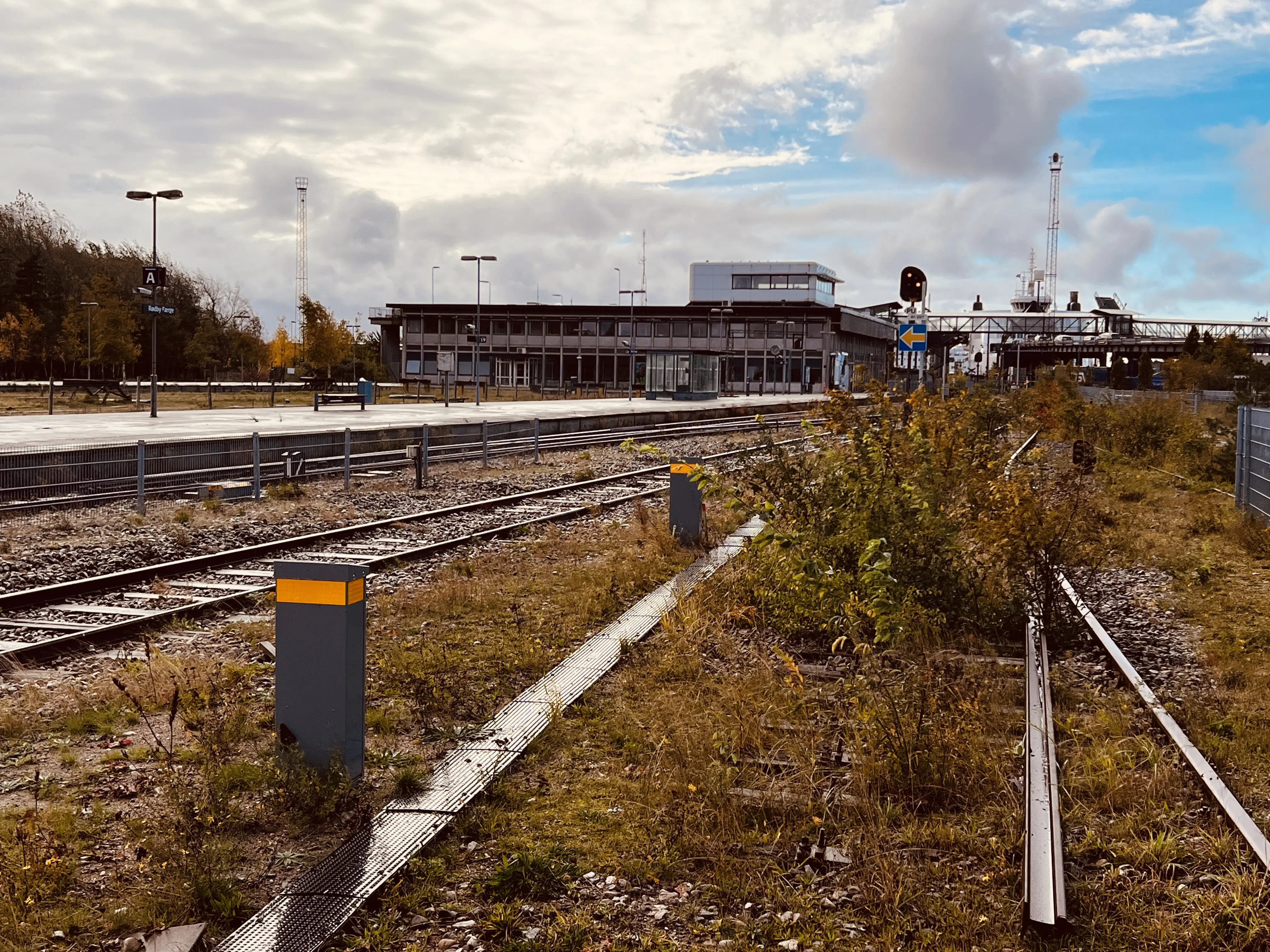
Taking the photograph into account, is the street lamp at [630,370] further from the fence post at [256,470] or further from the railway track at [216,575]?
the railway track at [216,575]

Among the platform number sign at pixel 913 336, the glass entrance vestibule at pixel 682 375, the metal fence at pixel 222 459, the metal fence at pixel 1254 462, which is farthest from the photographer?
the glass entrance vestibule at pixel 682 375

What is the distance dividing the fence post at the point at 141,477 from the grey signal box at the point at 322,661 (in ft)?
42.5

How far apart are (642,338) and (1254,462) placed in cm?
9085

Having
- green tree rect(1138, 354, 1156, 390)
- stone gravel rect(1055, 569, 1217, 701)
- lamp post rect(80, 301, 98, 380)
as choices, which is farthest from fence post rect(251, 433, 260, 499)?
green tree rect(1138, 354, 1156, 390)

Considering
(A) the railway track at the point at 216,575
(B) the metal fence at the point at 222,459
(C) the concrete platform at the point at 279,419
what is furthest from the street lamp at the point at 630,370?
(A) the railway track at the point at 216,575

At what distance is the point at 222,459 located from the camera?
2245 centimetres

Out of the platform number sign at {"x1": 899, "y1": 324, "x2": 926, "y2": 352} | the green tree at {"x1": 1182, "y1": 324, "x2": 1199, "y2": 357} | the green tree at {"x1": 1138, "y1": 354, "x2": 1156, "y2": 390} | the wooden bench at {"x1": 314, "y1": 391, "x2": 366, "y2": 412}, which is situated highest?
the green tree at {"x1": 1182, "y1": 324, "x2": 1199, "y2": 357}

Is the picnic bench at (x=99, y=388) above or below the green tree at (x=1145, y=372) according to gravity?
below

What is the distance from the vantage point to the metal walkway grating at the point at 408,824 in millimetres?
4605

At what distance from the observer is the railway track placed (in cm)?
1037

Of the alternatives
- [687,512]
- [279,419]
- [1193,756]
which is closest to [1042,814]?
[1193,756]

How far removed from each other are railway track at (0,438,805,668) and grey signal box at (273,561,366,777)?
171 inches

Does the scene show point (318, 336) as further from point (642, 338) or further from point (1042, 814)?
point (1042, 814)

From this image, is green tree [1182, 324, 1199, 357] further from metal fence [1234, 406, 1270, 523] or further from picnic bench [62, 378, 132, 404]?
metal fence [1234, 406, 1270, 523]
